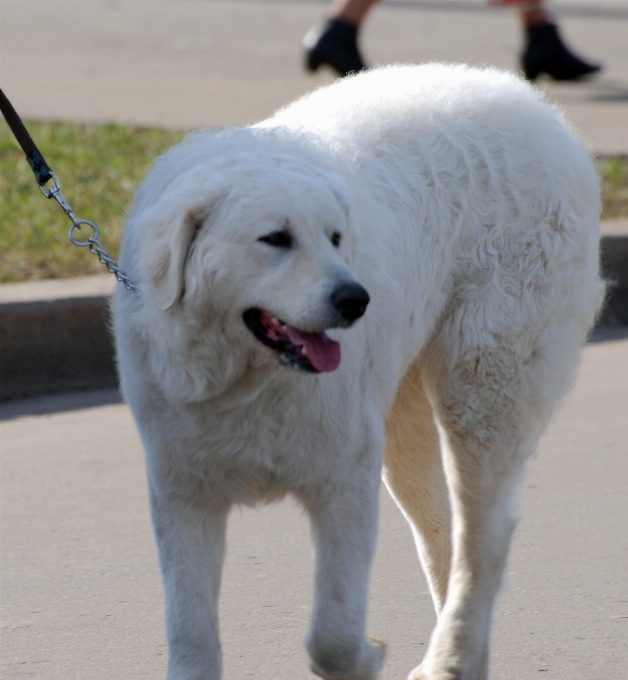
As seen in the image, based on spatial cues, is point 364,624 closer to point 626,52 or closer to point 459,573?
point 459,573

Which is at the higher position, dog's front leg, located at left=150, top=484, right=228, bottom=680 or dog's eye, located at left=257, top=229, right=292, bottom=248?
dog's eye, located at left=257, top=229, right=292, bottom=248

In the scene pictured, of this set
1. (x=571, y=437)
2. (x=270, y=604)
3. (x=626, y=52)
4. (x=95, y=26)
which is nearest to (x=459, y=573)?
(x=270, y=604)

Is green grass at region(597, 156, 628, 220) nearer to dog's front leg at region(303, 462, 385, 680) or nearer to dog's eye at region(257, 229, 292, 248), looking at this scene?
dog's front leg at region(303, 462, 385, 680)

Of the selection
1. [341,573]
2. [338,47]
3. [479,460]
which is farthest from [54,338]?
[338,47]

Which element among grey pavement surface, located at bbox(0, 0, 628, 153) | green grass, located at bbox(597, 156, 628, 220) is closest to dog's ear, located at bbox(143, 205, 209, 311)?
green grass, located at bbox(597, 156, 628, 220)

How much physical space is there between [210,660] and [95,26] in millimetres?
14664

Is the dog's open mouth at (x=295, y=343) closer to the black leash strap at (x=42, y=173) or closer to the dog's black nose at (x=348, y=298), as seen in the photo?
the dog's black nose at (x=348, y=298)

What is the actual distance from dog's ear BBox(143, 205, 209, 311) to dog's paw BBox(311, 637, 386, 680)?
0.98 m

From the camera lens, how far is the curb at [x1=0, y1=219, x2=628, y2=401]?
20.3ft

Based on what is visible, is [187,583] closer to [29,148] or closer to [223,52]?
[29,148]

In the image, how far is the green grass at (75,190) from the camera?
7121 millimetres

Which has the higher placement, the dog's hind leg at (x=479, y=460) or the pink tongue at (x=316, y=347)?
the pink tongue at (x=316, y=347)

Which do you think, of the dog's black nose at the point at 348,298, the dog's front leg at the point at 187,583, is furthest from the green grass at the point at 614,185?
Answer: the dog's black nose at the point at 348,298

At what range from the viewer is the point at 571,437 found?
5730 mm
